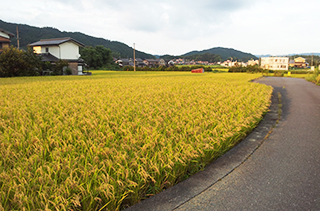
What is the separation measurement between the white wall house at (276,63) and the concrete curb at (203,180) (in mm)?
85600

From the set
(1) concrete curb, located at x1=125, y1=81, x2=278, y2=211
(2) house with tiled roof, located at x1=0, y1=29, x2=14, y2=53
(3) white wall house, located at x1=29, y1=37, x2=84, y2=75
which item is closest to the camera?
(1) concrete curb, located at x1=125, y1=81, x2=278, y2=211

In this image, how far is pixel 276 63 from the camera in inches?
3194

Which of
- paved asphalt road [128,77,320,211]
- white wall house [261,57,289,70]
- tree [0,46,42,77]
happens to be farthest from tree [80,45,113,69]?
white wall house [261,57,289,70]

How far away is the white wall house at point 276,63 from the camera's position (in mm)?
78938

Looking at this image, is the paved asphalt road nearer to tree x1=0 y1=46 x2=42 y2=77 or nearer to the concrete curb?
the concrete curb

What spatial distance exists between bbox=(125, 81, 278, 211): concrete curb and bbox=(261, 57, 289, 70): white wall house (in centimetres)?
8560

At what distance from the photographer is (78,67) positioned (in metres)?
28.3

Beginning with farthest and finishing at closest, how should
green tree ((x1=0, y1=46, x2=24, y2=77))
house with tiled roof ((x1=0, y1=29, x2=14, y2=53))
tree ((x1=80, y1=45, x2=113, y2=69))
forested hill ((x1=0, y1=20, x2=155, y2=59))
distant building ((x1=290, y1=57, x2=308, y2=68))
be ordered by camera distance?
distant building ((x1=290, y1=57, x2=308, y2=68)), forested hill ((x1=0, y1=20, x2=155, y2=59)), tree ((x1=80, y1=45, x2=113, y2=69)), house with tiled roof ((x1=0, y1=29, x2=14, y2=53)), green tree ((x1=0, y1=46, x2=24, y2=77))

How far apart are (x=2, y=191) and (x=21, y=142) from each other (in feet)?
3.50

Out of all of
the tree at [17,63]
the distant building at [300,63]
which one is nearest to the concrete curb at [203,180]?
the tree at [17,63]

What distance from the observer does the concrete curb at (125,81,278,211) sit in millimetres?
1916

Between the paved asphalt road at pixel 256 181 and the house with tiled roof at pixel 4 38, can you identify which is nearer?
the paved asphalt road at pixel 256 181

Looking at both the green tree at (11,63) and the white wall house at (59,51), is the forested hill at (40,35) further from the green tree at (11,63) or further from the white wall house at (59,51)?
the green tree at (11,63)

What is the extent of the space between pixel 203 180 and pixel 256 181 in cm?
63
